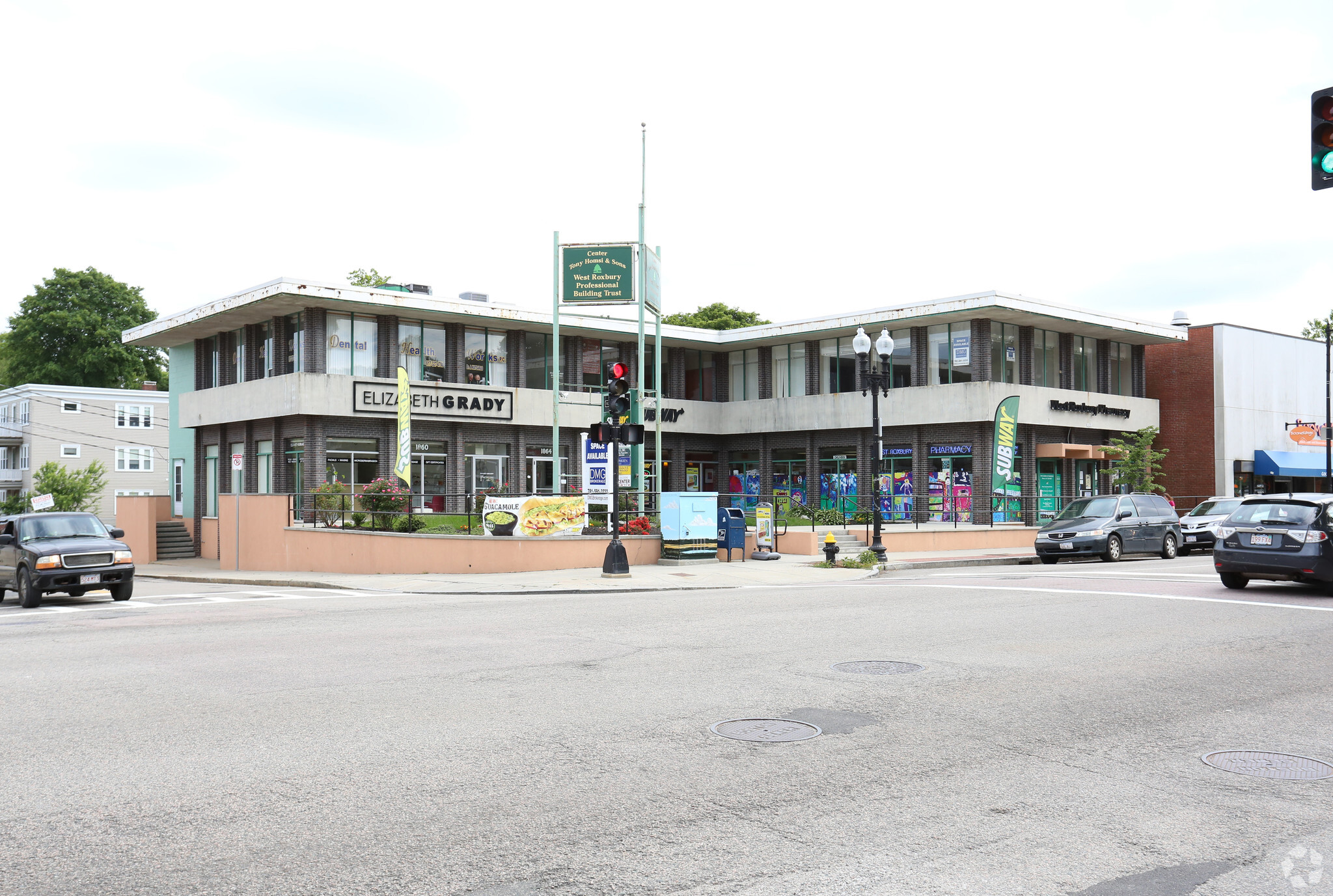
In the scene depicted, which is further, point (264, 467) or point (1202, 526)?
point (264, 467)

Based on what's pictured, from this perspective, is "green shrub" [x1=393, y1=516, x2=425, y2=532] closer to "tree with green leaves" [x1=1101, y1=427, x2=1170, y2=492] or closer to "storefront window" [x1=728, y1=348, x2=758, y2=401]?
"storefront window" [x1=728, y1=348, x2=758, y2=401]

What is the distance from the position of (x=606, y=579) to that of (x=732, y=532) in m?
5.92

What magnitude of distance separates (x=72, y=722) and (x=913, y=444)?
3701 centimetres

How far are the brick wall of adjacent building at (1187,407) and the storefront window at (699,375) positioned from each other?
63.5ft

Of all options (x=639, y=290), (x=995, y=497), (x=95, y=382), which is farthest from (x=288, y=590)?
(x=95, y=382)

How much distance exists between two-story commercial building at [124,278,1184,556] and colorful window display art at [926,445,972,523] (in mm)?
84

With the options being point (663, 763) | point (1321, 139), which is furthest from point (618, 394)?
point (663, 763)

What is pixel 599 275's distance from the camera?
30.6 meters

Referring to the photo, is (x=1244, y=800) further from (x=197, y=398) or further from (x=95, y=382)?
(x=95, y=382)

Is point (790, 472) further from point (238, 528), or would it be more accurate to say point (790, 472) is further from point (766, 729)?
point (766, 729)

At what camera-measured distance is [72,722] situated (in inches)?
307

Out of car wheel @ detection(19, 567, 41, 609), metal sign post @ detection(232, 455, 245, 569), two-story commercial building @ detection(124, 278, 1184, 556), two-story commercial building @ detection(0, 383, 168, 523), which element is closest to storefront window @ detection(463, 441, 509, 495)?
two-story commercial building @ detection(124, 278, 1184, 556)

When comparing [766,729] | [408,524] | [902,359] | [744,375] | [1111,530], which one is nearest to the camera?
→ [766,729]

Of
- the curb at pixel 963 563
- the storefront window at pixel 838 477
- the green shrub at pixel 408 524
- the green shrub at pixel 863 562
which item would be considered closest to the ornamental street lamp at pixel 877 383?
the green shrub at pixel 863 562
